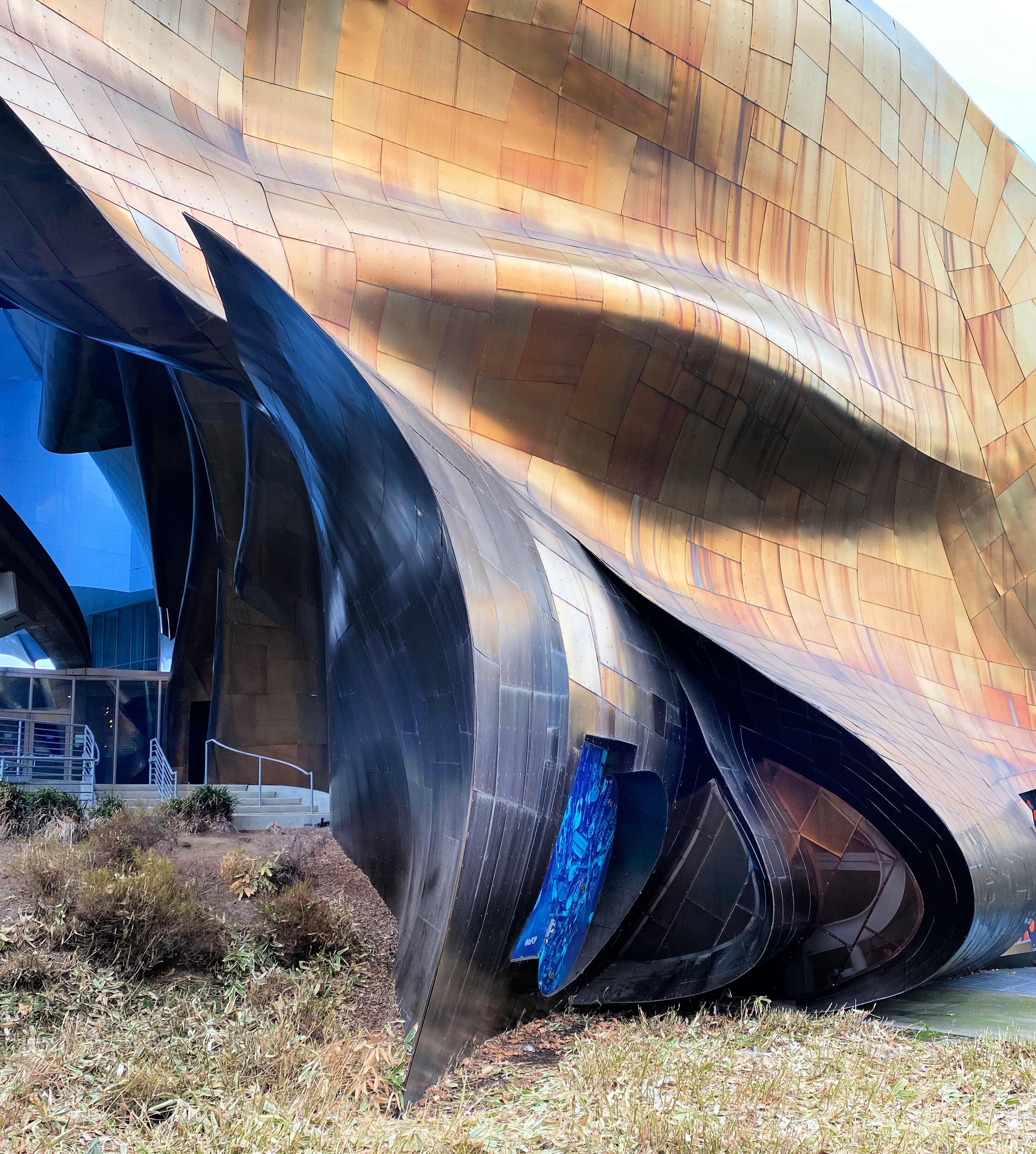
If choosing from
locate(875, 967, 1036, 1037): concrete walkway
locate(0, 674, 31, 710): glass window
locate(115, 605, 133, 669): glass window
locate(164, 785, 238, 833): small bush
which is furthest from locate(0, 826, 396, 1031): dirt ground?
locate(115, 605, 133, 669): glass window

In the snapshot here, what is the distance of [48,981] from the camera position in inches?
245

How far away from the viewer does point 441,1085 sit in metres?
5.29

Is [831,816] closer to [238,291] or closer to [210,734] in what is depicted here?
[238,291]

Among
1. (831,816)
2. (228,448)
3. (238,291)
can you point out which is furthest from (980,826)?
(228,448)

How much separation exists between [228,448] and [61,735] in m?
11.7

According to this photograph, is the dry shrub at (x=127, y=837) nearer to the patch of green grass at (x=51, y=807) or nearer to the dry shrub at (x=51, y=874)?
the dry shrub at (x=51, y=874)

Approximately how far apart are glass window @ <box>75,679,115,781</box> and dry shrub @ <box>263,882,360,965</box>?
21.1 metres

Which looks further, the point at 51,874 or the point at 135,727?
the point at 135,727

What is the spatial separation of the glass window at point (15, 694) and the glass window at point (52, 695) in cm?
29

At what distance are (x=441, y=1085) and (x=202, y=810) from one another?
765cm

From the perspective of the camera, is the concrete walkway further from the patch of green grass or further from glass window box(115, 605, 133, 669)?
glass window box(115, 605, 133, 669)

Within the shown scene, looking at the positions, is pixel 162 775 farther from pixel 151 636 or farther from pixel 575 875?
pixel 151 636

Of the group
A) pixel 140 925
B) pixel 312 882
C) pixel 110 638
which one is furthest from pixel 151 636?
pixel 140 925

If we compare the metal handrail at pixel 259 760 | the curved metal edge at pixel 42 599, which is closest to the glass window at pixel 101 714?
the curved metal edge at pixel 42 599
